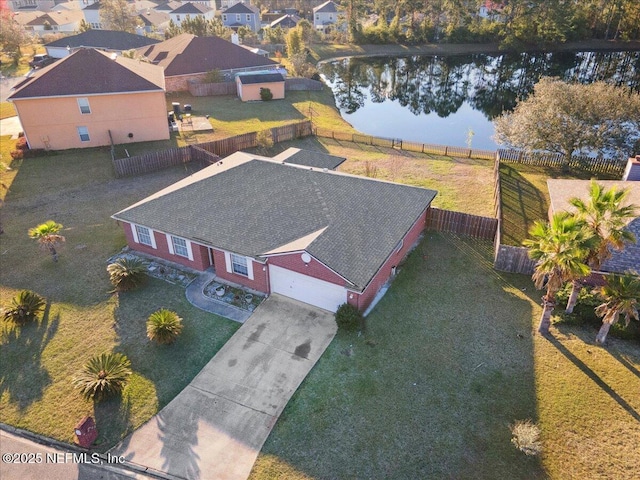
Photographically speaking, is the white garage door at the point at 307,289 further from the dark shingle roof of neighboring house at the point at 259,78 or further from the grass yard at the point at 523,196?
the dark shingle roof of neighboring house at the point at 259,78

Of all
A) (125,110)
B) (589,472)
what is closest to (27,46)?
(125,110)

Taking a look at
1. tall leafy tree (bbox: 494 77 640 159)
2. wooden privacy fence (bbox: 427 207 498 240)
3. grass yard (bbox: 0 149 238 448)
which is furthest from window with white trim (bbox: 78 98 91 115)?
tall leafy tree (bbox: 494 77 640 159)

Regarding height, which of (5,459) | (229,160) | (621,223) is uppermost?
(621,223)

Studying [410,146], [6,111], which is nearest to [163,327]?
[410,146]

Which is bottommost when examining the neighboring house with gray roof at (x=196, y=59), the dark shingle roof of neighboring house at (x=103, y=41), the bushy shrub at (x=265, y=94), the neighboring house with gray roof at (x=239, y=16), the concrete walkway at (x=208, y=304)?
the concrete walkway at (x=208, y=304)

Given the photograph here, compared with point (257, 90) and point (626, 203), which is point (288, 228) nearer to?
point (626, 203)

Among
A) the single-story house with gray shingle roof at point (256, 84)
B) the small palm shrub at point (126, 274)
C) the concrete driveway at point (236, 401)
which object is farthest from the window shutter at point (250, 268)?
the single-story house with gray shingle roof at point (256, 84)

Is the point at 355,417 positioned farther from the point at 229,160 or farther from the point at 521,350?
the point at 229,160
